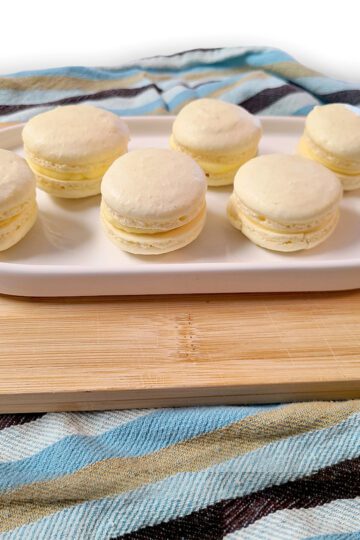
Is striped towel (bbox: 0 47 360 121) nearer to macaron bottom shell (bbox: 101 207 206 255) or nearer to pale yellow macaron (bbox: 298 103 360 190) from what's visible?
pale yellow macaron (bbox: 298 103 360 190)

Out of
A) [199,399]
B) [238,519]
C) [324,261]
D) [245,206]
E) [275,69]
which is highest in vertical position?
[275,69]

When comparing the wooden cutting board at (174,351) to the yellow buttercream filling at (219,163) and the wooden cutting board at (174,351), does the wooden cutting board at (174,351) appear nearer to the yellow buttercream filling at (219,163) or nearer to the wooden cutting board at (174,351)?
the wooden cutting board at (174,351)

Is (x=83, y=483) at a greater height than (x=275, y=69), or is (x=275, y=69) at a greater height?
(x=275, y=69)

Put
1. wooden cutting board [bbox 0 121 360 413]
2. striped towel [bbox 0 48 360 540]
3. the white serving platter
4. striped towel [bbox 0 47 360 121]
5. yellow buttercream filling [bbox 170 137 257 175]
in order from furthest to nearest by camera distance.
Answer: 1. striped towel [bbox 0 47 360 121]
2. yellow buttercream filling [bbox 170 137 257 175]
3. the white serving platter
4. wooden cutting board [bbox 0 121 360 413]
5. striped towel [bbox 0 48 360 540]

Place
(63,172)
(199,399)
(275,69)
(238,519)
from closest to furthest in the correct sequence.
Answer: (238,519)
(199,399)
(63,172)
(275,69)

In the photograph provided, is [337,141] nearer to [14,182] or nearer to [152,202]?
[152,202]

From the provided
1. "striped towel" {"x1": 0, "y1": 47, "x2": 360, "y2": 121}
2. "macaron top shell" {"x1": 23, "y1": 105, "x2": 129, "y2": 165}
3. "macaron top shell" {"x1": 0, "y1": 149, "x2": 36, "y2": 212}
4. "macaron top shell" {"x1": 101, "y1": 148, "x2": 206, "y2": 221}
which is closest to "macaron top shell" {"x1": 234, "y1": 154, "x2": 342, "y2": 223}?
"macaron top shell" {"x1": 101, "y1": 148, "x2": 206, "y2": 221}

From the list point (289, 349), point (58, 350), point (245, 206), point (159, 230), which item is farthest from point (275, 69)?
point (58, 350)

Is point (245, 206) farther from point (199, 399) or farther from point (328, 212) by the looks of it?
point (199, 399)
